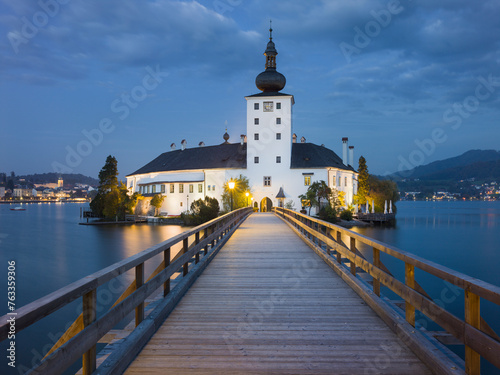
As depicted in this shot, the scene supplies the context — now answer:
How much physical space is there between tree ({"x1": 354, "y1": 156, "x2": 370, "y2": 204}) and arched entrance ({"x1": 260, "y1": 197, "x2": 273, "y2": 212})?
20.6m

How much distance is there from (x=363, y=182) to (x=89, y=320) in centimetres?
7498

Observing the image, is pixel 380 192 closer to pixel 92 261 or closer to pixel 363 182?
pixel 363 182

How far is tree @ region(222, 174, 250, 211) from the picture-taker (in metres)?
54.1

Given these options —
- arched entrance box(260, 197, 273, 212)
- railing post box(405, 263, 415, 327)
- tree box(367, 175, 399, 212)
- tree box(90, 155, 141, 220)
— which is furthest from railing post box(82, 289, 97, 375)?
tree box(367, 175, 399, 212)

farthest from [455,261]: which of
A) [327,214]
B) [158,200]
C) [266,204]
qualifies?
[158,200]

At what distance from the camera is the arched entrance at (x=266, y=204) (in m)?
58.8

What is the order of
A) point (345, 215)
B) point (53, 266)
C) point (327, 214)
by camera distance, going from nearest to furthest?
1. point (53, 266)
2. point (327, 214)
3. point (345, 215)

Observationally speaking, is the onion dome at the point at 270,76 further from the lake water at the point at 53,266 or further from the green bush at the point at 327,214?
the lake water at the point at 53,266

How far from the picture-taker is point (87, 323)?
3.32 metres

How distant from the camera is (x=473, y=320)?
316 cm

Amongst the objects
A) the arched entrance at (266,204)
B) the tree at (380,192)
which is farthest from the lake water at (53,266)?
the tree at (380,192)

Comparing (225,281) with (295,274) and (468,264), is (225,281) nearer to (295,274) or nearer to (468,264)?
(295,274)

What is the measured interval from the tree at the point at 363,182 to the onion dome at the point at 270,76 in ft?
83.9

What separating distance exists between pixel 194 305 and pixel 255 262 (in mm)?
4512
